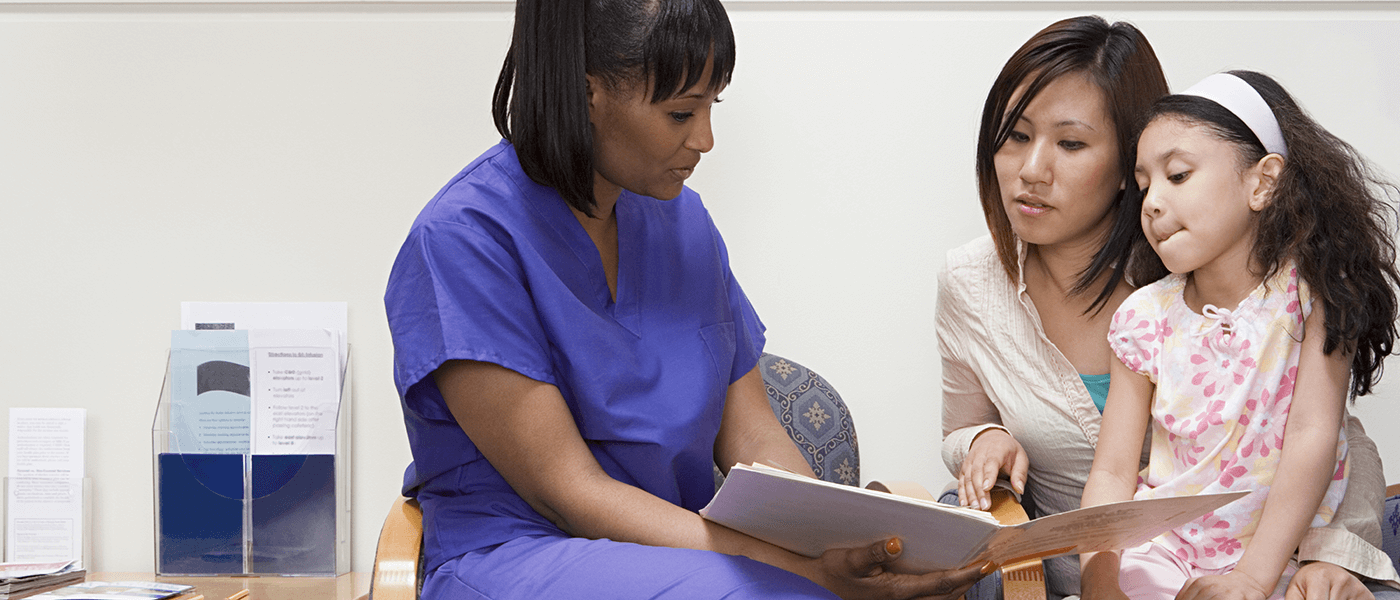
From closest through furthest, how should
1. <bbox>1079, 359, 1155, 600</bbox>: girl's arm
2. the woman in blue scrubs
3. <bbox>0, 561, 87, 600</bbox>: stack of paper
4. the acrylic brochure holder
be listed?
1. the woman in blue scrubs
2. <bbox>1079, 359, 1155, 600</bbox>: girl's arm
3. <bbox>0, 561, 87, 600</bbox>: stack of paper
4. the acrylic brochure holder

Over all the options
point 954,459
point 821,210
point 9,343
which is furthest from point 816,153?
point 9,343

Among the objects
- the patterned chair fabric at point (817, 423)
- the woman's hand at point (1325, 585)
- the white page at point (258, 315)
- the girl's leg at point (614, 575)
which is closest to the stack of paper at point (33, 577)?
the white page at point (258, 315)

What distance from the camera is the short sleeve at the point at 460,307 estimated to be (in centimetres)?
121

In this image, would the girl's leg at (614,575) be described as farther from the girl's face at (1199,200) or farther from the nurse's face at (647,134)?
the girl's face at (1199,200)

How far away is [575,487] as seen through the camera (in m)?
1.24

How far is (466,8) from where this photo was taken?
2164mm

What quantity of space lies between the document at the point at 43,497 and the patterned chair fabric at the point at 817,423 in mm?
1548

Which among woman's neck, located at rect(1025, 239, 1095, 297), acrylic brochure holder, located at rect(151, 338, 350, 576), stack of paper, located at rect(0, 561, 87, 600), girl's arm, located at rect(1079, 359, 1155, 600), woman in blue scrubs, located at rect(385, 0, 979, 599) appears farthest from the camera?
acrylic brochure holder, located at rect(151, 338, 350, 576)

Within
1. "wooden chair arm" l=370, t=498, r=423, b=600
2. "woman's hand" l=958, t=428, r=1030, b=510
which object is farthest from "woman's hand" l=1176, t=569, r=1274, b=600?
"wooden chair arm" l=370, t=498, r=423, b=600

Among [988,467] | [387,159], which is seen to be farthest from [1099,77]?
[387,159]

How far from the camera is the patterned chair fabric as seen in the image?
1.84 m

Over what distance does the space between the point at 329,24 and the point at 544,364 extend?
1.29 m

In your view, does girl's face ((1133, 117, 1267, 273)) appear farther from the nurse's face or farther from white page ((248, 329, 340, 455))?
white page ((248, 329, 340, 455))

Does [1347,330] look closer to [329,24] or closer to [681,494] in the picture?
[681,494]
